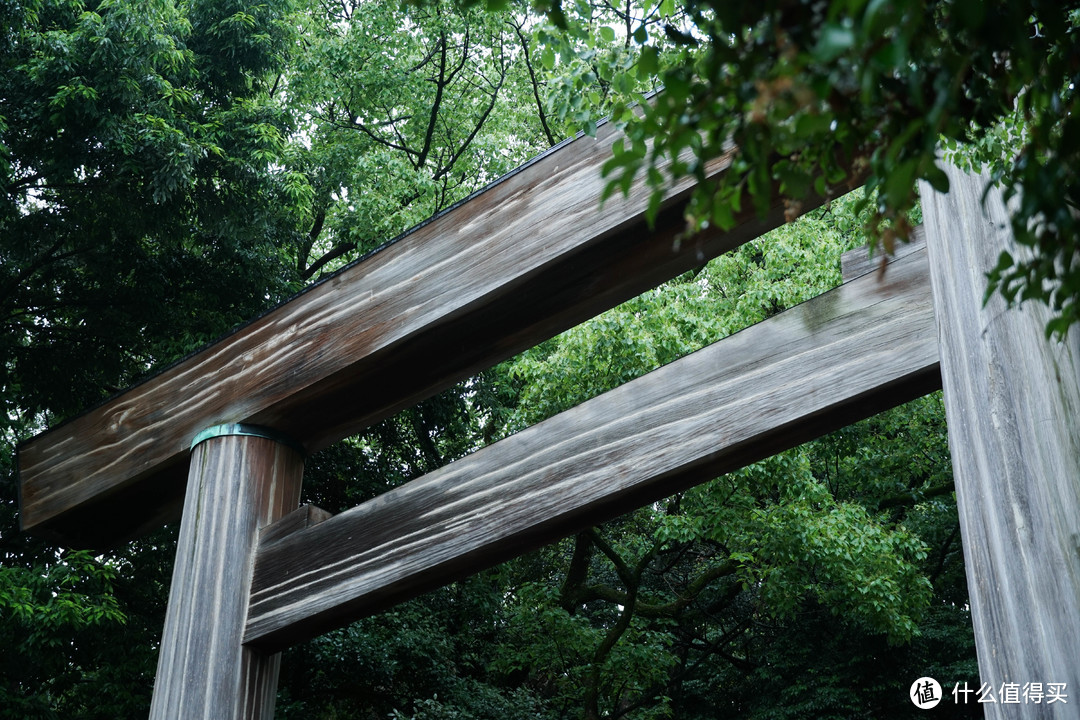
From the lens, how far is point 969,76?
1016mm

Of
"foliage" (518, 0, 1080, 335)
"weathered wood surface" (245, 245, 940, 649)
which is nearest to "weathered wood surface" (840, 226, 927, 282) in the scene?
"weathered wood surface" (245, 245, 940, 649)

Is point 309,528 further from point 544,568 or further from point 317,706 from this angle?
point 544,568

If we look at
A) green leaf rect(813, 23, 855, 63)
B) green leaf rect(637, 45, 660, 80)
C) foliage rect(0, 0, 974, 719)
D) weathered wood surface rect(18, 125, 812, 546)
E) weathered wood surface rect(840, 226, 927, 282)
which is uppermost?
foliage rect(0, 0, 974, 719)

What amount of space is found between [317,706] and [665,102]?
7475 millimetres

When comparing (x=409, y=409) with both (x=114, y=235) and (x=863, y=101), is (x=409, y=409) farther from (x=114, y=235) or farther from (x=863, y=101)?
(x=863, y=101)

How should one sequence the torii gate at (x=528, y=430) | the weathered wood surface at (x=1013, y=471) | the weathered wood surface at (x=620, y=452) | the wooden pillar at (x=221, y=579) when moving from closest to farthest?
the weathered wood surface at (x=1013, y=471), the torii gate at (x=528, y=430), the weathered wood surface at (x=620, y=452), the wooden pillar at (x=221, y=579)

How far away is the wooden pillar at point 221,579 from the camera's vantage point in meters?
2.50

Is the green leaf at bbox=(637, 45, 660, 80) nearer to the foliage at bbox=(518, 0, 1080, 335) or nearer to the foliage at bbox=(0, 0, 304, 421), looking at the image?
the foliage at bbox=(518, 0, 1080, 335)

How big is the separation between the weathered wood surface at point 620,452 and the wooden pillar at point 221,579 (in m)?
0.07

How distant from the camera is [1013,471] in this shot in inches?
66.5

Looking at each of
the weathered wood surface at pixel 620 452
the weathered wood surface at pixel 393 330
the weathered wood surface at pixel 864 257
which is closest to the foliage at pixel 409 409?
the weathered wood surface at pixel 393 330

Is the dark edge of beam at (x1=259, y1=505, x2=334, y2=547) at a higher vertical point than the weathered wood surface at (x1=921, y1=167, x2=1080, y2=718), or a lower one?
higher

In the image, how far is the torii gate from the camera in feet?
5.61

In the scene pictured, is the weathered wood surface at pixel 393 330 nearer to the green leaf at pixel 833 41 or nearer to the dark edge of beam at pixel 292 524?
the dark edge of beam at pixel 292 524
